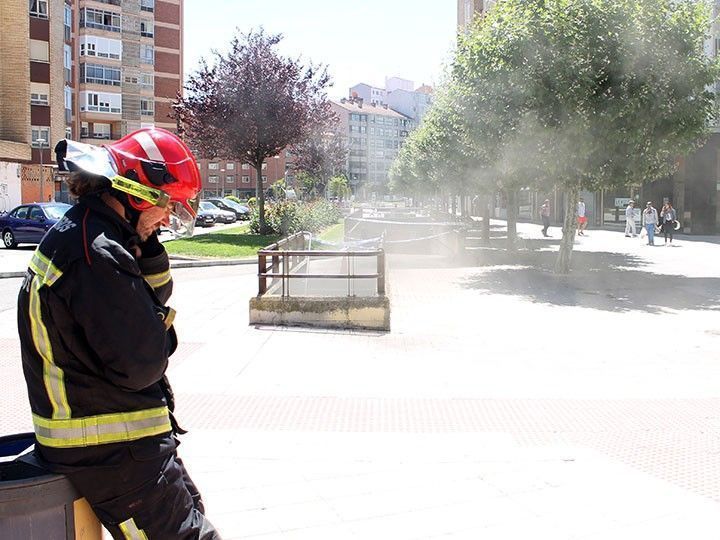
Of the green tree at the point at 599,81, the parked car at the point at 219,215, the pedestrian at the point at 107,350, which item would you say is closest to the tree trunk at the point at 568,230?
the green tree at the point at 599,81

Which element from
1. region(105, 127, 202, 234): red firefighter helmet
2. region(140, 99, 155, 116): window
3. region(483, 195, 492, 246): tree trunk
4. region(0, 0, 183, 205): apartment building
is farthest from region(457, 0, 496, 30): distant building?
region(105, 127, 202, 234): red firefighter helmet

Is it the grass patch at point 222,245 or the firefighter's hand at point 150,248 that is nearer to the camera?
the firefighter's hand at point 150,248

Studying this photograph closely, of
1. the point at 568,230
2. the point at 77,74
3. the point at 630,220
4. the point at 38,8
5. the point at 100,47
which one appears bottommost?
the point at 568,230

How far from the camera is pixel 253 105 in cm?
2641

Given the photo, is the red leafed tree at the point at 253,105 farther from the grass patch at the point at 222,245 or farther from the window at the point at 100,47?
the window at the point at 100,47

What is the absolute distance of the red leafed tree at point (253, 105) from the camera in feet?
86.7

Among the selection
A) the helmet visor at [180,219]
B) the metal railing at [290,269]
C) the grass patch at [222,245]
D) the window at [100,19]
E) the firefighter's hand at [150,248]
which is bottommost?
the grass patch at [222,245]

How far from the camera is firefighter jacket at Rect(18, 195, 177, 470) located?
1.97 m

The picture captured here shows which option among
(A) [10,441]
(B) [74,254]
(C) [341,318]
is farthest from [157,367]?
(C) [341,318]

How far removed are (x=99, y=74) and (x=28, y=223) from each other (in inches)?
1783

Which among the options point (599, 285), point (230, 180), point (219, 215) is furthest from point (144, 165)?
point (230, 180)

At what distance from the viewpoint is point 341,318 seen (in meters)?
9.55

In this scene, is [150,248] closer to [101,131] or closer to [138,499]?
[138,499]

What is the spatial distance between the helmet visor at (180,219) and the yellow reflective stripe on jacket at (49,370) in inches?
19.1
